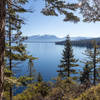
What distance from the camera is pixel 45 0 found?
300cm

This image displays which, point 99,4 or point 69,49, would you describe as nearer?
point 99,4

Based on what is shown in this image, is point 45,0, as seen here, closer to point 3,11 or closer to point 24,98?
point 3,11

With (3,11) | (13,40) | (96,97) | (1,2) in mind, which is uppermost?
Result: (1,2)

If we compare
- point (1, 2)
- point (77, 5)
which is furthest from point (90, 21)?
point (1, 2)

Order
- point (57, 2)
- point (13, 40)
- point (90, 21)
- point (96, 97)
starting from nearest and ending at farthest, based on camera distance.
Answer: point (57, 2) → point (96, 97) → point (90, 21) → point (13, 40)

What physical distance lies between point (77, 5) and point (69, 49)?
10.1m

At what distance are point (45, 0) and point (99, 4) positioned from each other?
7.33ft

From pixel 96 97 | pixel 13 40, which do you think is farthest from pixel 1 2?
pixel 96 97

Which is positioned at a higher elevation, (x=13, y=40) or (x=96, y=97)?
(x=13, y=40)

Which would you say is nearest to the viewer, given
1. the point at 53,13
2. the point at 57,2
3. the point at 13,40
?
the point at 57,2

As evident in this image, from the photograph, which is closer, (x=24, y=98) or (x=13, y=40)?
(x=13, y=40)

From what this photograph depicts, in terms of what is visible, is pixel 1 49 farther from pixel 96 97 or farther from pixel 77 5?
pixel 96 97

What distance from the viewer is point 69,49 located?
1280 centimetres

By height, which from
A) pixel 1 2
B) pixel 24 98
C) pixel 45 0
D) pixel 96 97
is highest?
pixel 45 0
